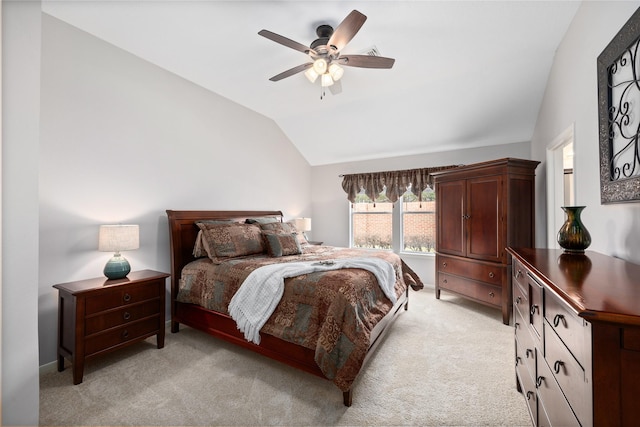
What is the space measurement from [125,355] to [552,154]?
4672 millimetres

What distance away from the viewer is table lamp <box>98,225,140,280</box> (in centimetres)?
237

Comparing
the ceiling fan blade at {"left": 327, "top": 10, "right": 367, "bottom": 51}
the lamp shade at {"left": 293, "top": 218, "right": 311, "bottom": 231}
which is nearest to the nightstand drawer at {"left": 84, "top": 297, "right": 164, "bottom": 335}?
the lamp shade at {"left": 293, "top": 218, "right": 311, "bottom": 231}

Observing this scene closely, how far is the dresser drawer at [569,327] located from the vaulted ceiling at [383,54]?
7.56 feet

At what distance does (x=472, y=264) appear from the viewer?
3.50m

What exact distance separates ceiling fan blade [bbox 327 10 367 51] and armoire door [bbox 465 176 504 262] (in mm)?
2340

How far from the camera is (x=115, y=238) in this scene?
2.38 metres

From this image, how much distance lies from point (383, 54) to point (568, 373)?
2.89 m

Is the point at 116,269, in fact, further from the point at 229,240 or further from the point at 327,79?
the point at 327,79

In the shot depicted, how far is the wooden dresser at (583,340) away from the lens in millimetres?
710

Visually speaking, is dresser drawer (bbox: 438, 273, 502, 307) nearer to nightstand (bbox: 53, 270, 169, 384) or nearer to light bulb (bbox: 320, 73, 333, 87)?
light bulb (bbox: 320, 73, 333, 87)

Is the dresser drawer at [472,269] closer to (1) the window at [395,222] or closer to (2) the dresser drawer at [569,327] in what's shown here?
(1) the window at [395,222]

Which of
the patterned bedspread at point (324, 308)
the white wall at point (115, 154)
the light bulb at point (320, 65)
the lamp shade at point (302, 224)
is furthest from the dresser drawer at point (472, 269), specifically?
the white wall at point (115, 154)

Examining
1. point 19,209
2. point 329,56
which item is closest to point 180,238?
point 19,209

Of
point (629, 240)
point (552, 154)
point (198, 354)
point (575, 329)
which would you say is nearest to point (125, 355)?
point (198, 354)
